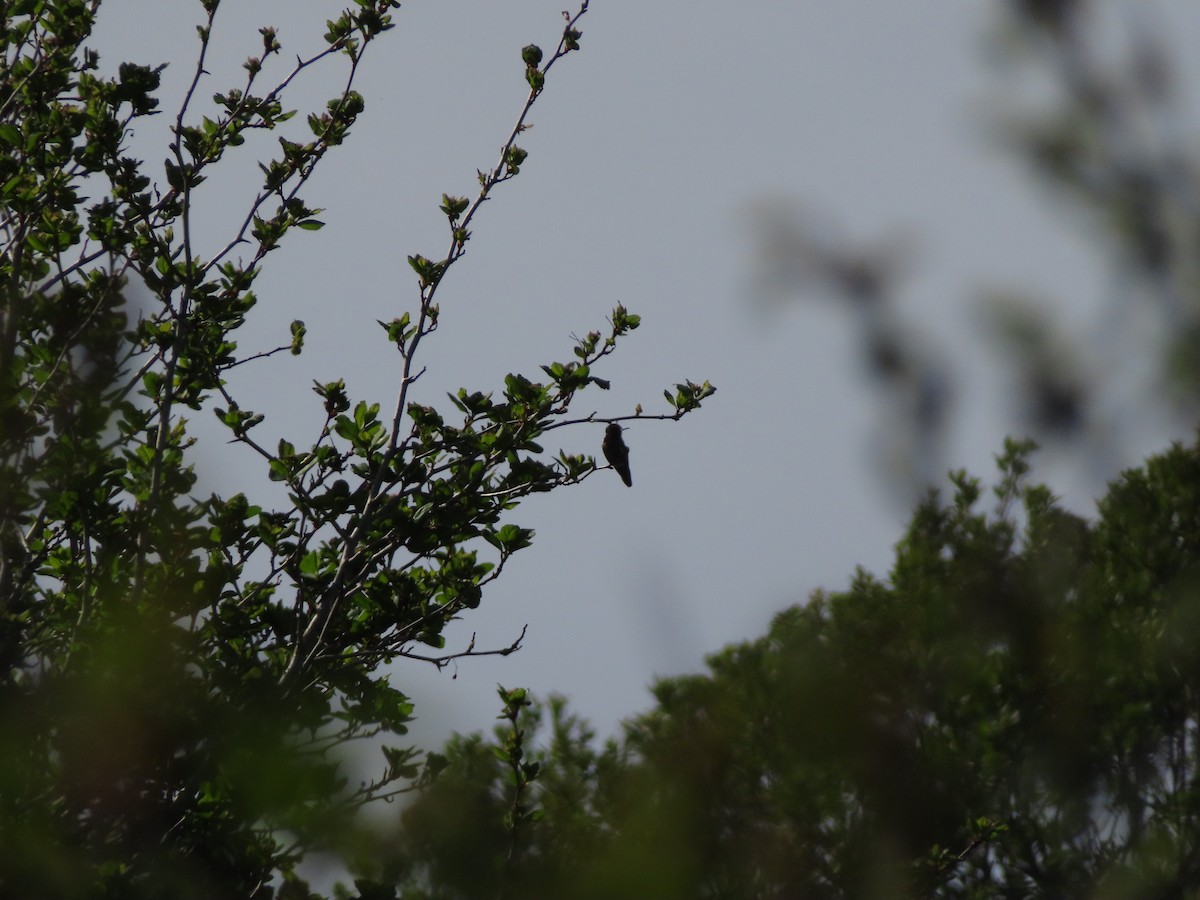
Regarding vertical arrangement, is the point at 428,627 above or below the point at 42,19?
below

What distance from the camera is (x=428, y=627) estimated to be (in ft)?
16.5

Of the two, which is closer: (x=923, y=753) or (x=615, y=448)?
(x=615, y=448)

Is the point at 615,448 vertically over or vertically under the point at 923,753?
over

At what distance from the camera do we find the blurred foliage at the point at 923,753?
232cm

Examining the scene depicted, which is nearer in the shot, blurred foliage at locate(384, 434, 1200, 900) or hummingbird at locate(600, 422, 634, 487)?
blurred foliage at locate(384, 434, 1200, 900)

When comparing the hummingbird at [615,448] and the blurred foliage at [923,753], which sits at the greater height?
the hummingbird at [615,448]

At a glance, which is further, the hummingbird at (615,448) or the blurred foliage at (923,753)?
the hummingbird at (615,448)

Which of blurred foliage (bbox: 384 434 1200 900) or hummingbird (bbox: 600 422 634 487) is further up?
hummingbird (bbox: 600 422 634 487)

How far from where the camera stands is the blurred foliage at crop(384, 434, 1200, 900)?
7.62 ft

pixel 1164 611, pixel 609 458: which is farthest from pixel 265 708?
pixel 1164 611

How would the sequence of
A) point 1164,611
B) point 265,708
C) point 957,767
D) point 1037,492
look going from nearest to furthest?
point 265,708, point 1037,492, point 1164,611, point 957,767

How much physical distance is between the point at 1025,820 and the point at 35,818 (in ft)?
21.0

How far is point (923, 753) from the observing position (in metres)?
5.64

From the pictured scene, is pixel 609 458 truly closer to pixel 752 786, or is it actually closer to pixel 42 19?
pixel 752 786
